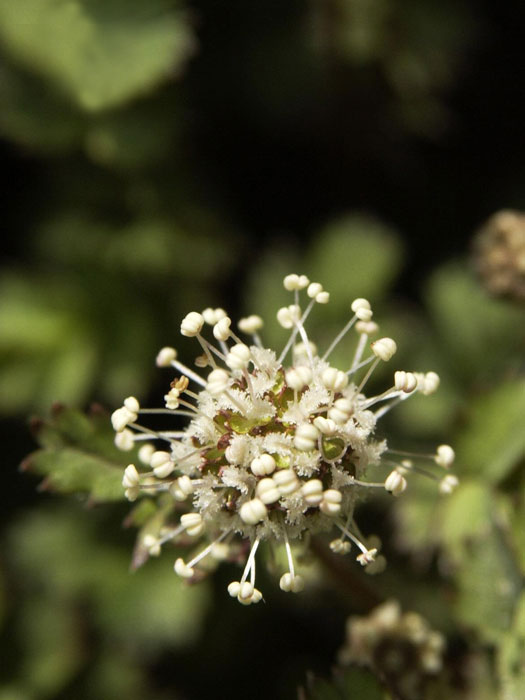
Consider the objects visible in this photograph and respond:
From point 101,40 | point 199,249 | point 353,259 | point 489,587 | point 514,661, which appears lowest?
point 514,661

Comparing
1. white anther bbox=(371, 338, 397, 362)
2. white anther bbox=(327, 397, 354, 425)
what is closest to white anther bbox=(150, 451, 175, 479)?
white anther bbox=(327, 397, 354, 425)

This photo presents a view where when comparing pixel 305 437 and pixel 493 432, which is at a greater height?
pixel 493 432

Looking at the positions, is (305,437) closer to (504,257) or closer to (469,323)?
(504,257)

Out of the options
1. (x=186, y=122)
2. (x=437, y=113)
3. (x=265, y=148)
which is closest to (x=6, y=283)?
(x=186, y=122)

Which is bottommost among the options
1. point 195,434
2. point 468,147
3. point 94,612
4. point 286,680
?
point 286,680

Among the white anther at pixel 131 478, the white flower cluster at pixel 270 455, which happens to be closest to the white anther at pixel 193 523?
the white flower cluster at pixel 270 455

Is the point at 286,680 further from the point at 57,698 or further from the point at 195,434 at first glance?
the point at 195,434

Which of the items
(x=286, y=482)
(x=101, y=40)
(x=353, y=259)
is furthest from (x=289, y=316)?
(x=101, y=40)

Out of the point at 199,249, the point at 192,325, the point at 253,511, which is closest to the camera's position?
the point at 253,511
